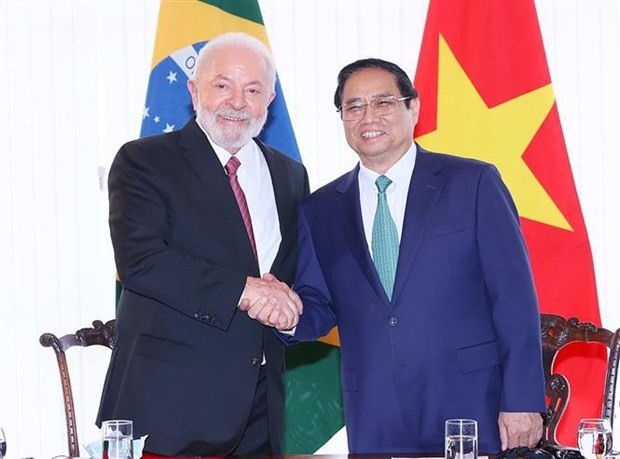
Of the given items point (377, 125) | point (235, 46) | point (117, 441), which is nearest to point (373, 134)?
point (377, 125)

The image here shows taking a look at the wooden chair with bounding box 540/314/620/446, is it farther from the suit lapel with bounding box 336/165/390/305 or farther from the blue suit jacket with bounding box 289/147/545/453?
the suit lapel with bounding box 336/165/390/305

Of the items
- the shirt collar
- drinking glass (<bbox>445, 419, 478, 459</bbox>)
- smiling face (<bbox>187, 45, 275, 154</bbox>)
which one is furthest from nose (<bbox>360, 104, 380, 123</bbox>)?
drinking glass (<bbox>445, 419, 478, 459</bbox>)

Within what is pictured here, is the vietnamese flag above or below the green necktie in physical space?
above

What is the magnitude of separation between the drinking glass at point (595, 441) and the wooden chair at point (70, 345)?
1.77 m

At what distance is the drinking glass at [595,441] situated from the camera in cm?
230

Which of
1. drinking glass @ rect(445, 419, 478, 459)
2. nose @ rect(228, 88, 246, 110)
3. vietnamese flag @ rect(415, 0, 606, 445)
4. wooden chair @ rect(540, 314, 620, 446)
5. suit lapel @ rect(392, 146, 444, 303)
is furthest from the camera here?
vietnamese flag @ rect(415, 0, 606, 445)

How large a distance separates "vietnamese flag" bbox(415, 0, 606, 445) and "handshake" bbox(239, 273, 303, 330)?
141 cm

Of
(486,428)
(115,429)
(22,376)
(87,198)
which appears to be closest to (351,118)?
(486,428)

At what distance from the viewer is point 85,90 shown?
16.7 feet

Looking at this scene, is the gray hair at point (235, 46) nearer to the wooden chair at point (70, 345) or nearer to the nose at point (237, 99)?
the nose at point (237, 99)

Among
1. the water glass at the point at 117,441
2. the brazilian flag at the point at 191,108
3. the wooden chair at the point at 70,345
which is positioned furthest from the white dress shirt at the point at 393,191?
the brazilian flag at the point at 191,108

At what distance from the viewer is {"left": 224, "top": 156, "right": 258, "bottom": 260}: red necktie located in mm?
3357

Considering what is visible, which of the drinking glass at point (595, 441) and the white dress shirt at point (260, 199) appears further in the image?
the white dress shirt at point (260, 199)

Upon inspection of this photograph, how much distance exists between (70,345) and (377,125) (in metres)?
1.37
